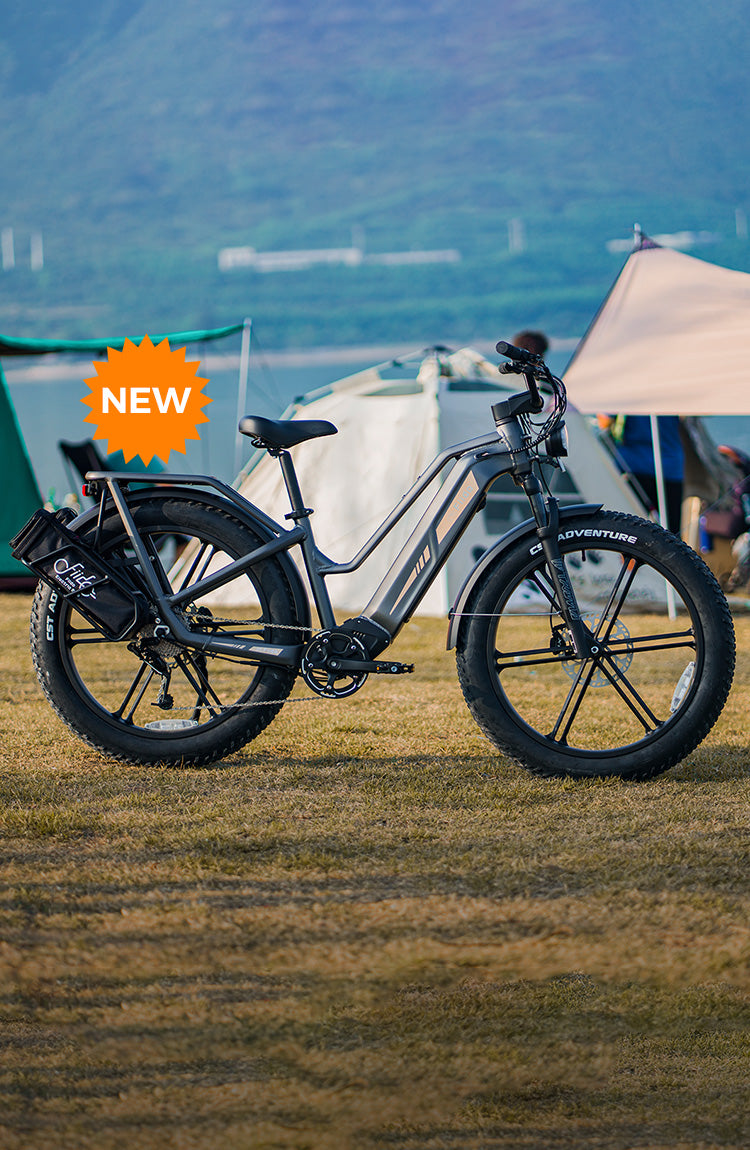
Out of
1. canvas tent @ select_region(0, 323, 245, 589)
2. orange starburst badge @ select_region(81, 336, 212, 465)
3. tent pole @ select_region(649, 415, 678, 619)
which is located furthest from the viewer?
canvas tent @ select_region(0, 323, 245, 589)

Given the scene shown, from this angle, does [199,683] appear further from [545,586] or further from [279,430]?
[545,586]

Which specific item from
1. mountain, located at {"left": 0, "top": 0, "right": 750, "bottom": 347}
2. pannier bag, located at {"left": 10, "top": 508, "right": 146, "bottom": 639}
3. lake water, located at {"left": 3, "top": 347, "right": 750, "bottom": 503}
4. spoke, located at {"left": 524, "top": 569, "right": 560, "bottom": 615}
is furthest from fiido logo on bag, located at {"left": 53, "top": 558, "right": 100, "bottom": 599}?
mountain, located at {"left": 0, "top": 0, "right": 750, "bottom": 347}

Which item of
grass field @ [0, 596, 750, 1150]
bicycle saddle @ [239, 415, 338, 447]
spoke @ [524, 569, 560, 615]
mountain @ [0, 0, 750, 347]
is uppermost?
mountain @ [0, 0, 750, 347]

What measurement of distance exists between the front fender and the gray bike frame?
91 mm

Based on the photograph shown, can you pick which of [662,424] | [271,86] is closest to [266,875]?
[662,424]

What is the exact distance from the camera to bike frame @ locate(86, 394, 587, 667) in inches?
104

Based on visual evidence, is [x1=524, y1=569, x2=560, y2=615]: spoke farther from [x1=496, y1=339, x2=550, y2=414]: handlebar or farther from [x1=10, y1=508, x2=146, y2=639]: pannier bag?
[x1=10, y1=508, x2=146, y2=639]: pannier bag

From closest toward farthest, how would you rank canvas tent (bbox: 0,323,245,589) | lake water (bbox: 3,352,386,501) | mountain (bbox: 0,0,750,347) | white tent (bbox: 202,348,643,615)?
white tent (bbox: 202,348,643,615) < canvas tent (bbox: 0,323,245,589) < lake water (bbox: 3,352,386,501) < mountain (bbox: 0,0,750,347)

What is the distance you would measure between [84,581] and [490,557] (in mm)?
912

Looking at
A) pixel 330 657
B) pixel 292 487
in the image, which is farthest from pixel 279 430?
pixel 330 657

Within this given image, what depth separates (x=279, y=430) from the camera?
2.59 metres

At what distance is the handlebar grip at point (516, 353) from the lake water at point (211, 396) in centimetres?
1112

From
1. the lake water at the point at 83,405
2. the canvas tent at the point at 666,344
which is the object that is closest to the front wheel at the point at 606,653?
the canvas tent at the point at 666,344

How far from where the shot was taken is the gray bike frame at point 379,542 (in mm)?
2637
